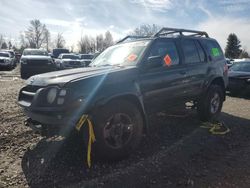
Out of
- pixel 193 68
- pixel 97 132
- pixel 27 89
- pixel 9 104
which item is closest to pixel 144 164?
pixel 97 132

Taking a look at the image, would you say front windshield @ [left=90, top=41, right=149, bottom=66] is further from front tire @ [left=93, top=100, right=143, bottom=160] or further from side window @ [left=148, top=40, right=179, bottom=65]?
front tire @ [left=93, top=100, right=143, bottom=160]

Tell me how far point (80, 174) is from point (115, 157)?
0.61m

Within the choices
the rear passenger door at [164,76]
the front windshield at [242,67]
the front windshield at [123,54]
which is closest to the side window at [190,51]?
the rear passenger door at [164,76]

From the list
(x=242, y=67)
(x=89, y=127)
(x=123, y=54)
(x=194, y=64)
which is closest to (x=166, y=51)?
(x=123, y=54)

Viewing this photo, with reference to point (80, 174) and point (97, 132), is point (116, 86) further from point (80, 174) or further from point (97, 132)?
point (80, 174)

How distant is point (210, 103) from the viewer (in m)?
7.25

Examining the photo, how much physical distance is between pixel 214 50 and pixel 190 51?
1268 millimetres

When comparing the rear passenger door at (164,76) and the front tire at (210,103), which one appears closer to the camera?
the rear passenger door at (164,76)

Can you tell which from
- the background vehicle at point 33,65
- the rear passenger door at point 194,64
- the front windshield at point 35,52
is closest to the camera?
the rear passenger door at point 194,64

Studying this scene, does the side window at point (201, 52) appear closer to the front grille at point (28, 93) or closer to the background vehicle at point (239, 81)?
the front grille at point (28, 93)

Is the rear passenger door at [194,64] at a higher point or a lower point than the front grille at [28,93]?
higher

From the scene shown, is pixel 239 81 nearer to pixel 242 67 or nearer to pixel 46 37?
pixel 242 67

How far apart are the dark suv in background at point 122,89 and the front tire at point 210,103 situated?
0.50 ft

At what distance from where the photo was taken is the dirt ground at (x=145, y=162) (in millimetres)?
4074
